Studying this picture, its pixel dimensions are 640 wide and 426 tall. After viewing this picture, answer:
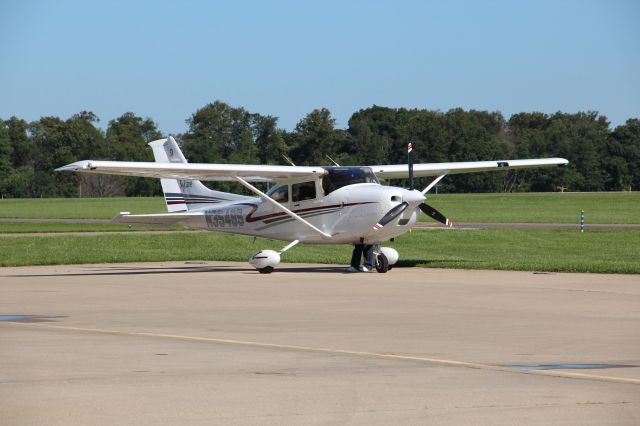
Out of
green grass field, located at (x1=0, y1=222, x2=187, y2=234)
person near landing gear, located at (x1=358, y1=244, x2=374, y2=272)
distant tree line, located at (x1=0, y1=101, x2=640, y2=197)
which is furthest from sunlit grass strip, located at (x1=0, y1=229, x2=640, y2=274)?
distant tree line, located at (x1=0, y1=101, x2=640, y2=197)

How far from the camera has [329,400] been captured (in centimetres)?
867

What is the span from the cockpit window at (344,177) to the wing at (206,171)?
24 cm

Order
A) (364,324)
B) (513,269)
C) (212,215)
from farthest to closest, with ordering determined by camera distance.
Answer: (212,215) → (513,269) → (364,324)

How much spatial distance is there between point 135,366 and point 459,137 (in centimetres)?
11015

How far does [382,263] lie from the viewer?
25.7m

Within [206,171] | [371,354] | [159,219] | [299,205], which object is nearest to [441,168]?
[299,205]

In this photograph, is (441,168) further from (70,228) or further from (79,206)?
(79,206)

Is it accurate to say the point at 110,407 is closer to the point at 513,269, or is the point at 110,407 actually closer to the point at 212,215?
the point at 513,269

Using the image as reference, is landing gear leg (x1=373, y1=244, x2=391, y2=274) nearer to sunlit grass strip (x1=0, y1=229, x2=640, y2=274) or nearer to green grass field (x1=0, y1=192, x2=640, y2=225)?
sunlit grass strip (x1=0, y1=229, x2=640, y2=274)

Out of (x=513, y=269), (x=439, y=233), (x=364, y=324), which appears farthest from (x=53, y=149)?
(x=364, y=324)

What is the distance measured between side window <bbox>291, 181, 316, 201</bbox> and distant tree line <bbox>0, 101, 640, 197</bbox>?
7731 centimetres

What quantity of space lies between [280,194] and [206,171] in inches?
85.1

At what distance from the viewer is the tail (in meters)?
29.5

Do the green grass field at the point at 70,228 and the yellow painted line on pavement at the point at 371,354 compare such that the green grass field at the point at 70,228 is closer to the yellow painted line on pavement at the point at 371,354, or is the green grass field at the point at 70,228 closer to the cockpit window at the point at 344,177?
the cockpit window at the point at 344,177
